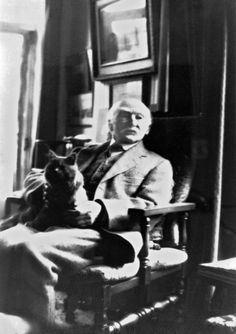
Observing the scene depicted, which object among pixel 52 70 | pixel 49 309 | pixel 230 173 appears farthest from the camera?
pixel 230 173

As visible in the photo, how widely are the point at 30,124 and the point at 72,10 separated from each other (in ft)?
1.13

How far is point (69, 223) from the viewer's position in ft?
3.45

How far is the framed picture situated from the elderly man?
15 cm

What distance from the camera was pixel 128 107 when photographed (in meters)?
1.20

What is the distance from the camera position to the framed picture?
4.12 ft

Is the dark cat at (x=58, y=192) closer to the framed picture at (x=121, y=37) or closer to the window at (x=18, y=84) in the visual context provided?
the window at (x=18, y=84)

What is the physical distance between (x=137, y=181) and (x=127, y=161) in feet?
0.22

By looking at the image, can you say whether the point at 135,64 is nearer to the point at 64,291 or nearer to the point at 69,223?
the point at 69,223

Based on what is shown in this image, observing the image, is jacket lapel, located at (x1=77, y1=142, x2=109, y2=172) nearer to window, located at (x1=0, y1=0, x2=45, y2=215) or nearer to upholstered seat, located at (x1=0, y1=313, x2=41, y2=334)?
window, located at (x1=0, y1=0, x2=45, y2=215)

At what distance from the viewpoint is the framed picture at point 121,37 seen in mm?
1257

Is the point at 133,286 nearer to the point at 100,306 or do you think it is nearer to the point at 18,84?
the point at 100,306

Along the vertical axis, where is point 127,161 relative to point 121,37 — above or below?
below

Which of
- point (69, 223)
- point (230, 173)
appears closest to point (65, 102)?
point (69, 223)

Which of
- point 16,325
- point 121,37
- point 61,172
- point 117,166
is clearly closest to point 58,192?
point 61,172
